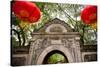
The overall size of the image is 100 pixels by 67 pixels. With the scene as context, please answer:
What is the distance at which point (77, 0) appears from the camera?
246cm

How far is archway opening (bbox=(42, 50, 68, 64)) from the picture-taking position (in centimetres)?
233

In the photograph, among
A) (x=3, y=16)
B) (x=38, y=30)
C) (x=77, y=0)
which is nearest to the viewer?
(x=3, y=16)

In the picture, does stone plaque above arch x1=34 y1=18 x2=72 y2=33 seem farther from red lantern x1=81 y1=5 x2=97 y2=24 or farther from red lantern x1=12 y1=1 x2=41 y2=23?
red lantern x1=81 y1=5 x2=97 y2=24

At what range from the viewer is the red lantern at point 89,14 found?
2.48m

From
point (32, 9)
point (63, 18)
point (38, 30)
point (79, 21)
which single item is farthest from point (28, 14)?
point (79, 21)

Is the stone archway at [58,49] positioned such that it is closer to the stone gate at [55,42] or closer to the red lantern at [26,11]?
the stone gate at [55,42]

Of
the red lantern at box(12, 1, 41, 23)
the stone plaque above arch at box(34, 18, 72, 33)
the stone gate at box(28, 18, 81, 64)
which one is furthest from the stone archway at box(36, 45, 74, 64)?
the red lantern at box(12, 1, 41, 23)

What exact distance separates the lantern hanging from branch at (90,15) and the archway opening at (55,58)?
54cm

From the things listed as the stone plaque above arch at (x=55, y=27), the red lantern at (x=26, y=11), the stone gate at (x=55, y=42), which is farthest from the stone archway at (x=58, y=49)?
the red lantern at (x=26, y=11)

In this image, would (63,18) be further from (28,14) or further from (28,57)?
(28,57)

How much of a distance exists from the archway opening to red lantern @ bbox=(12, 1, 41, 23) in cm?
45

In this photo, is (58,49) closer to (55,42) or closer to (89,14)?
(55,42)

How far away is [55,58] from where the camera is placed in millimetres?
2361

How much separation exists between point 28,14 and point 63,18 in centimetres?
44
